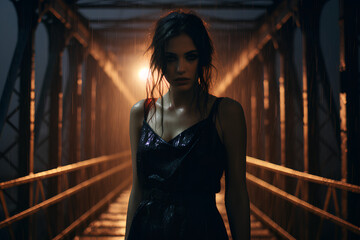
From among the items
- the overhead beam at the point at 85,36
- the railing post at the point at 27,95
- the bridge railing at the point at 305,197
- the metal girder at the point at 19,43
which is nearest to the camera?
the bridge railing at the point at 305,197

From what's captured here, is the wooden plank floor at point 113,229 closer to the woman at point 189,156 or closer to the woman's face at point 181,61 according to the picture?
the woman at point 189,156

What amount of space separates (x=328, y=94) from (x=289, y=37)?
193cm

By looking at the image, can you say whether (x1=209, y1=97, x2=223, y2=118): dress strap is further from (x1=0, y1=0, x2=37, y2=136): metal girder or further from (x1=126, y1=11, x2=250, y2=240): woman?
(x1=0, y1=0, x2=37, y2=136): metal girder

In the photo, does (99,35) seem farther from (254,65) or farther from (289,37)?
(289,37)

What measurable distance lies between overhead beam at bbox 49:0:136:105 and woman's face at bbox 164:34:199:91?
3.70 m

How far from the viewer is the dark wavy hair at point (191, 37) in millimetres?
1233

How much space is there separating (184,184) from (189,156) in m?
0.12

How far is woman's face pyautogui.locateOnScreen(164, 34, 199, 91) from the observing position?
122 centimetres

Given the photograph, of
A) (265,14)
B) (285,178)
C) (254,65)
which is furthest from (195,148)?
(254,65)

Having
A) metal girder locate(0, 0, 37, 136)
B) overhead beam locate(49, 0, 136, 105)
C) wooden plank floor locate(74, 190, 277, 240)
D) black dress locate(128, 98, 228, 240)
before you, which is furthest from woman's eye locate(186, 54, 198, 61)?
wooden plank floor locate(74, 190, 277, 240)

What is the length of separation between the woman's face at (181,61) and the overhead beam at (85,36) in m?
3.70

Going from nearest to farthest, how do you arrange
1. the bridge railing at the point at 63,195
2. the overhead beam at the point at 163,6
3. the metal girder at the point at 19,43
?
the bridge railing at the point at 63,195 < the metal girder at the point at 19,43 < the overhead beam at the point at 163,6

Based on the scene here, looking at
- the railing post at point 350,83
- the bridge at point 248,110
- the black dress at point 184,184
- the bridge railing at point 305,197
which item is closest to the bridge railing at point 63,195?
the bridge at point 248,110

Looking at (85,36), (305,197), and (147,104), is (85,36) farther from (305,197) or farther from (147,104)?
(147,104)
